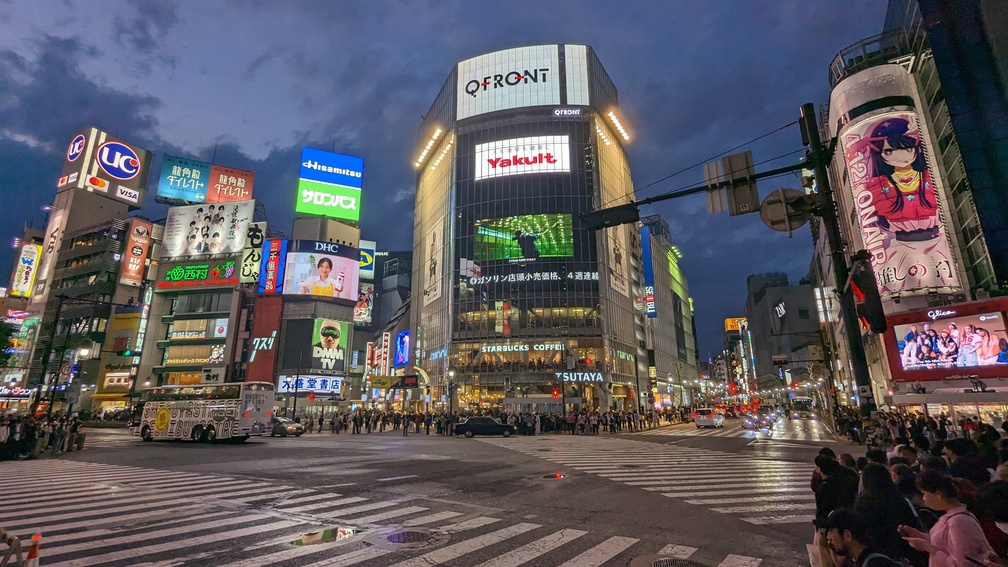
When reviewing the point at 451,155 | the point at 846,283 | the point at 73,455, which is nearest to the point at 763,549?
the point at 846,283

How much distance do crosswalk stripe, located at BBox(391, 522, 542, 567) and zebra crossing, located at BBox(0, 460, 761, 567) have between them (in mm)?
15

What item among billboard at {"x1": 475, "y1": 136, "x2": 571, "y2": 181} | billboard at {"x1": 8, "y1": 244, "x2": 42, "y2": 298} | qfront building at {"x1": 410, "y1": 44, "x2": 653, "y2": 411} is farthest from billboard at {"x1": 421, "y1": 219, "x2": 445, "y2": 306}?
billboard at {"x1": 8, "y1": 244, "x2": 42, "y2": 298}

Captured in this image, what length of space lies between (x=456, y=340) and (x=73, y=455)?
4395 cm

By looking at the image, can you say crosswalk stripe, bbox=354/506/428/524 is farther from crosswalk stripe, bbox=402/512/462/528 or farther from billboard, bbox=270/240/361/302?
billboard, bbox=270/240/361/302

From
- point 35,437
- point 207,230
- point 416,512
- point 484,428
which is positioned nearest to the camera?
point 416,512

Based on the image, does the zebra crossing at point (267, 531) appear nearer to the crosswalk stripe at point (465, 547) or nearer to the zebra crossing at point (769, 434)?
the crosswalk stripe at point (465, 547)

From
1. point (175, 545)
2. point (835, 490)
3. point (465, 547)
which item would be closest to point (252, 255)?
point (175, 545)

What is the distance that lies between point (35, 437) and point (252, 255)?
51.8 meters

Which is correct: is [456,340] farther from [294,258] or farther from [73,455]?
[73,455]

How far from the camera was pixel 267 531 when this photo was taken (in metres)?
7.67

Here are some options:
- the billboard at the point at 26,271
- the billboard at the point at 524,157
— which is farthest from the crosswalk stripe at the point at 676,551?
the billboard at the point at 26,271

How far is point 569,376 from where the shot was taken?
57.5m

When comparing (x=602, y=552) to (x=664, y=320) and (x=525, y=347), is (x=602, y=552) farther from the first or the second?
(x=664, y=320)

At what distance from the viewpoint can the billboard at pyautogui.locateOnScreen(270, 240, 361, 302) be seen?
69.2 m
